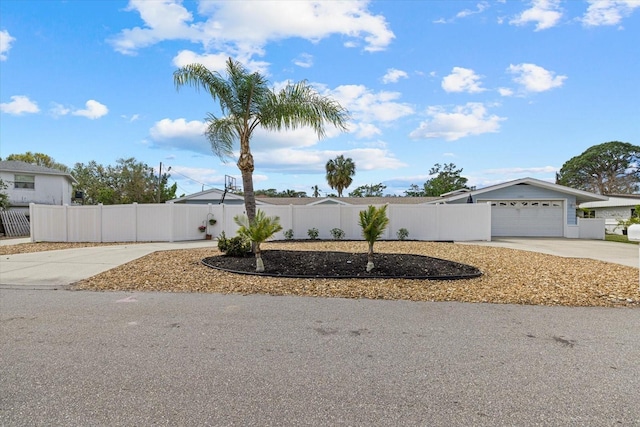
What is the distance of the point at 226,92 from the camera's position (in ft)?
32.1

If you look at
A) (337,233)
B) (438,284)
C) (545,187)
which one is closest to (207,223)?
(337,233)

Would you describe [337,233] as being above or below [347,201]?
below

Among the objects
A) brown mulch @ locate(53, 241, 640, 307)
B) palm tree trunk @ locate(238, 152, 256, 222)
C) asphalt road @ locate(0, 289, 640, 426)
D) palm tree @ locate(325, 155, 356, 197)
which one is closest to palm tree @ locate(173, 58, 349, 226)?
palm tree trunk @ locate(238, 152, 256, 222)

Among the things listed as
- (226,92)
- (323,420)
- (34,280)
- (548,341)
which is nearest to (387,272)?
(548,341)

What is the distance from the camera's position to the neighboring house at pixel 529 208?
19.0 meters

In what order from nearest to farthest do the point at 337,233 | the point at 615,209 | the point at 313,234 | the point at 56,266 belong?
the point at 56,266, the point at 337,233, the point at 313,234, the point at 615,209

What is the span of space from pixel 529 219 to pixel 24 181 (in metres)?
33.6

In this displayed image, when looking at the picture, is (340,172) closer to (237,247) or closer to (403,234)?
(403,234)

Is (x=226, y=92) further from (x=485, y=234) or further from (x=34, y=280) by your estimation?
(x=485, y=234)

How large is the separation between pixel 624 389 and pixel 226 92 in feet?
32.1

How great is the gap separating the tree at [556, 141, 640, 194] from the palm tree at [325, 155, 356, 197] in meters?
26.2

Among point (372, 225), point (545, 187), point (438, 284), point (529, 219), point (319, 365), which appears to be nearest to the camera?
point (319, 365)

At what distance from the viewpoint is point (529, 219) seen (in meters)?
19.3

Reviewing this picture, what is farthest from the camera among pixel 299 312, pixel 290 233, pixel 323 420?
pixel 290 233
